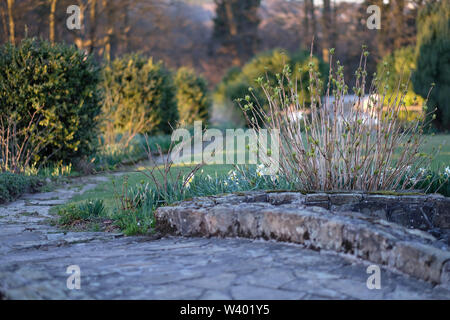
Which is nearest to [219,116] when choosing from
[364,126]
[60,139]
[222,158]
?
[222,158]

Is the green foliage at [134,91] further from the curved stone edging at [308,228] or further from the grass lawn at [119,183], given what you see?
the curved stone edging at [308,228]

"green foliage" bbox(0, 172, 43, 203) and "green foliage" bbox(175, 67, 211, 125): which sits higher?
"green foliage" bbox(175, 67, 211, 125)

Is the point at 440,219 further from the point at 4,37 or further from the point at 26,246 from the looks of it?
the point at 4,37

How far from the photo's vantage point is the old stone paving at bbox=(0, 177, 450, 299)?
7.48 feet

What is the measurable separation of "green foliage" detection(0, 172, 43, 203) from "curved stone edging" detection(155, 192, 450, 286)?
2352 mm

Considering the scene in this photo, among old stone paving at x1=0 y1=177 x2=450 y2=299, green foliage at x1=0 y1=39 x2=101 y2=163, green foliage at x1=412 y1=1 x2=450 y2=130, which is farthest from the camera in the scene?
green foliage at x1=412 y1=1 x2=450 y2=130

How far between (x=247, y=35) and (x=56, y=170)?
2083cm

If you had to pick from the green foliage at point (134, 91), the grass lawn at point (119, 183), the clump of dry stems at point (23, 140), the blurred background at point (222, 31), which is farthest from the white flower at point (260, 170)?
the blurred background at point (222, 31)

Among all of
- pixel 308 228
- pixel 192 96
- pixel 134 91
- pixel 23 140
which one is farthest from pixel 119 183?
pixel 192 96

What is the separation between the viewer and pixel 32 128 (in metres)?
6.73

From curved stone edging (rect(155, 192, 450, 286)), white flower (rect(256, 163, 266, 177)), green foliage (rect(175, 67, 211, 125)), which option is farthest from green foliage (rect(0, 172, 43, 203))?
green foliage (rect(175, 67, 211, 125))

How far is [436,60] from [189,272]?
9649 mm

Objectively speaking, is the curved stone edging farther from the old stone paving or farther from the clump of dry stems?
the clump of dry stems

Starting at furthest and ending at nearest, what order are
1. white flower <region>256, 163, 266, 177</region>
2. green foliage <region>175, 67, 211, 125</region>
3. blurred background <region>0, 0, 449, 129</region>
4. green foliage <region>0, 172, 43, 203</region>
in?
green foliage <region>175, 67, 211, 125</region> < blurred background <region>0, 0, 449, 129</region> < green foliage <region>0, 172, 43, 203</region> < white flower <region>256, 163, 266, 177</region>
